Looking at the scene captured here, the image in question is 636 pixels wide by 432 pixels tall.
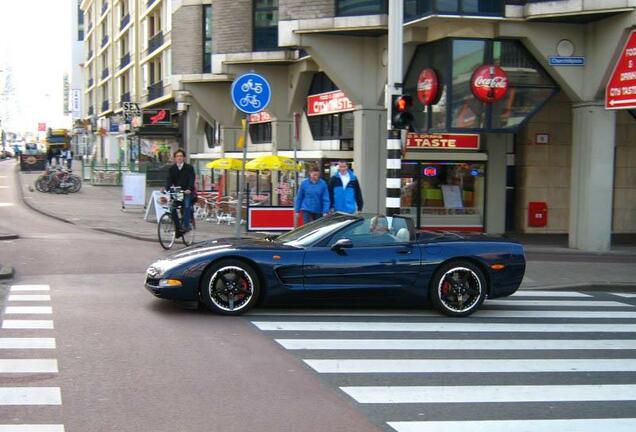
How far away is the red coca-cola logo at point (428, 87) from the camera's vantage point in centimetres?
1727

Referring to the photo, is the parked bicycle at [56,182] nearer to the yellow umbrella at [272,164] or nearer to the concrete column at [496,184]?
the yellow umbrella at [272,164]

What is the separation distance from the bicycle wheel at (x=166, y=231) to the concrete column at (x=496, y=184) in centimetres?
910

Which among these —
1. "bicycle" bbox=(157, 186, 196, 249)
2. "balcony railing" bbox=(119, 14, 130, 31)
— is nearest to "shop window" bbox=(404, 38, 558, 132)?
"bicycle" bbox=(157, 186, 196, 249)

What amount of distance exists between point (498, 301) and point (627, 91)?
7.35m

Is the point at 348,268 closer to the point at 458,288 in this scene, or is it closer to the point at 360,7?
the point at 458,288

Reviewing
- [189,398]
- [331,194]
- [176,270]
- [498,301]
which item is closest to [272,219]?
[331,194]

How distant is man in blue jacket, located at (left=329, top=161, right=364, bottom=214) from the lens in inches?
585

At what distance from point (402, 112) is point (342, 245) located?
4.66 metres

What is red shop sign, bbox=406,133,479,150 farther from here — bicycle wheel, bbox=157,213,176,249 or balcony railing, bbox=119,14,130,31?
balcony railing, bbox=119,14,130,31

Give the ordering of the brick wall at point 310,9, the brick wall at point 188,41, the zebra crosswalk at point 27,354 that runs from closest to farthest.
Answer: the zebra crosswalk at point 27,354
the brick wall at point 310,9
the brick wall at point 188,41

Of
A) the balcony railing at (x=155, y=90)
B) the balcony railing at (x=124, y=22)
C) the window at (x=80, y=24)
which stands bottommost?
the balcony railing at (x=155, y=90)

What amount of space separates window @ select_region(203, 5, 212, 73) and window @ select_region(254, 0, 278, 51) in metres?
5.01

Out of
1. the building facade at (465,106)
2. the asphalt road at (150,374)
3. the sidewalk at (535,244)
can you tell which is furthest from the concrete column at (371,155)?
the asphalt road at (150,374)

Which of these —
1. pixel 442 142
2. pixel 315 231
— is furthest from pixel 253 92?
pixel 442 142
